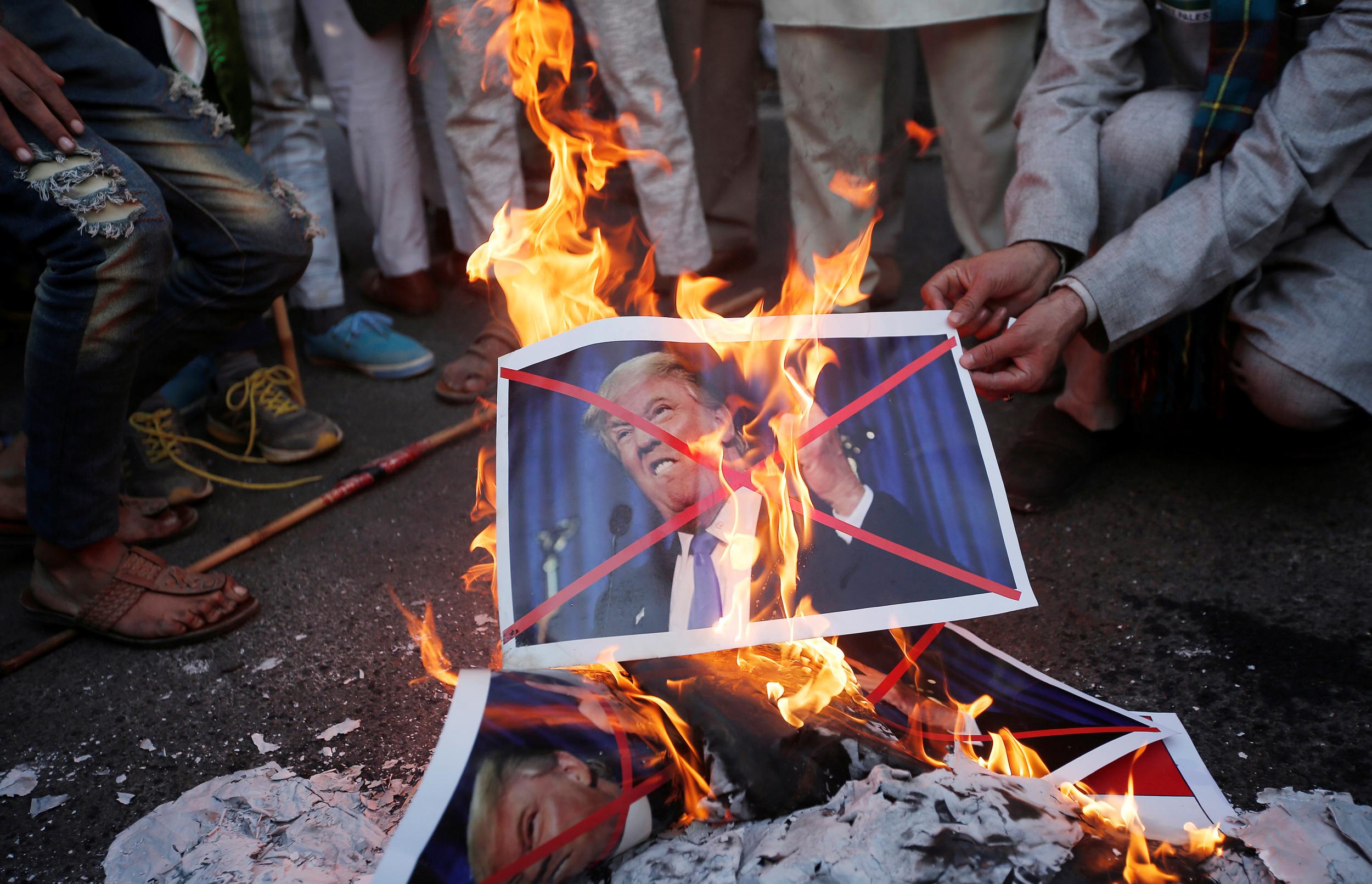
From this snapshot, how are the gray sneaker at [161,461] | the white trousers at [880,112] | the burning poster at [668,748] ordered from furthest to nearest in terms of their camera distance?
the white trousers at [880,112] < the gray sneaker at [161,461] < the burning poster at [668,748]

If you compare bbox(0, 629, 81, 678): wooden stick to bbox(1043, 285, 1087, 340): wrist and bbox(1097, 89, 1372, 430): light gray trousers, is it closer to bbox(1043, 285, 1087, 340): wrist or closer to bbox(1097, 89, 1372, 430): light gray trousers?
bbox(1043, 285, 1087, 340): wrist

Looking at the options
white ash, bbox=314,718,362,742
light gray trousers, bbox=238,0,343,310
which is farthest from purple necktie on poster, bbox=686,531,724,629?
light gray trousers, bbox=238,0,343,310

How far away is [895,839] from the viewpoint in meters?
0.91

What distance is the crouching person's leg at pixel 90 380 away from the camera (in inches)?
57.5

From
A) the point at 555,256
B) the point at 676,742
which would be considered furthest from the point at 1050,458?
the point at 676,742

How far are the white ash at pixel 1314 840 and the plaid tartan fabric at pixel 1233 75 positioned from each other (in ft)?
3.74

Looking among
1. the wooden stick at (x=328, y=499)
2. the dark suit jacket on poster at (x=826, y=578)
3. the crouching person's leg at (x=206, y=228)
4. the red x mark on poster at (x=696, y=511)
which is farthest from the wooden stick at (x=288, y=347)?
the dark suit jacket on poster at (x=826, y=578)

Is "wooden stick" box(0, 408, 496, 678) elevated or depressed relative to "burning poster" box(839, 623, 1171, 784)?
depressed

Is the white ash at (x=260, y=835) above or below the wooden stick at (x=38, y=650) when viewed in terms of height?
above

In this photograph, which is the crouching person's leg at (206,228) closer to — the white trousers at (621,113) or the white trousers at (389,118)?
the white trousers at (621,113)

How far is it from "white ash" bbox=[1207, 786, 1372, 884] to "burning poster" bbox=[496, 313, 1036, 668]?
34 cm

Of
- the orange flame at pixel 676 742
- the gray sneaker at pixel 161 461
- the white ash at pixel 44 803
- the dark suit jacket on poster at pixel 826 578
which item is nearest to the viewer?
the orange flame at pixel 676 742

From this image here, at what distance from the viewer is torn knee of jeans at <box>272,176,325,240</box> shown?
1.88 m

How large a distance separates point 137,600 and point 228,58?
1.33m
